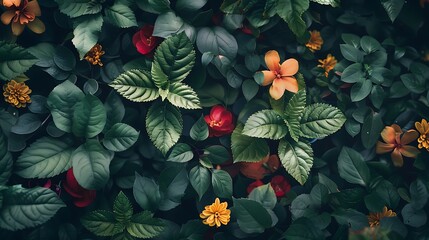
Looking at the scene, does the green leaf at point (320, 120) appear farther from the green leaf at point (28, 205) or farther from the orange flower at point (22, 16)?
the orange flower at point (22, 16)

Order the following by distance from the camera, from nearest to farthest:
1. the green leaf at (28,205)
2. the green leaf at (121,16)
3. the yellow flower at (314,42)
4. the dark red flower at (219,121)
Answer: the green leaf at (28,205) → the green leaf at (121,16) → the dark red flower at (219,121) → the yellow flower at (314,42)

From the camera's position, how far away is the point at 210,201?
1617 millimetres

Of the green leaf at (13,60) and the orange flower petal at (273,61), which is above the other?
the green leaf at (13,60)

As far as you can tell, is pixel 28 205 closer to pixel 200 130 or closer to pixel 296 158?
pixel 200 130

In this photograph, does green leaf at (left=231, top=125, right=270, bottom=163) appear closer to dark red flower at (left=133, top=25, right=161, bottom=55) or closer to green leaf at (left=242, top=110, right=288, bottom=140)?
green leaf at (left=242, top=110, right=288, bottom=140)

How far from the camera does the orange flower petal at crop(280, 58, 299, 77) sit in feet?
5.32

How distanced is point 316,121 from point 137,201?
615 millimetres

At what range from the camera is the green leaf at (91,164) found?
142 centimetres

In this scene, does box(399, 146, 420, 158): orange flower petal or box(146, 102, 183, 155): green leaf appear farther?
box(399, 146, 420, 158): orange flower petal

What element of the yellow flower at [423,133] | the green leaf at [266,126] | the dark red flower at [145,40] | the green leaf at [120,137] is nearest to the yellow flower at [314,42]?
the green leaf at [266,126]

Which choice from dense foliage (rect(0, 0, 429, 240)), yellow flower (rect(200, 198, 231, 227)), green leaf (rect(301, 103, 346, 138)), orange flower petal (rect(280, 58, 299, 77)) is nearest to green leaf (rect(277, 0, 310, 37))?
dense foliage (rect(0, 0, 429, 240))

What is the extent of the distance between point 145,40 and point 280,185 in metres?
0.66

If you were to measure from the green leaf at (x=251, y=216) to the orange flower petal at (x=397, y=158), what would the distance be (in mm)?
502

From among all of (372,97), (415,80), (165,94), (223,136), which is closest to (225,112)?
(223,136)
